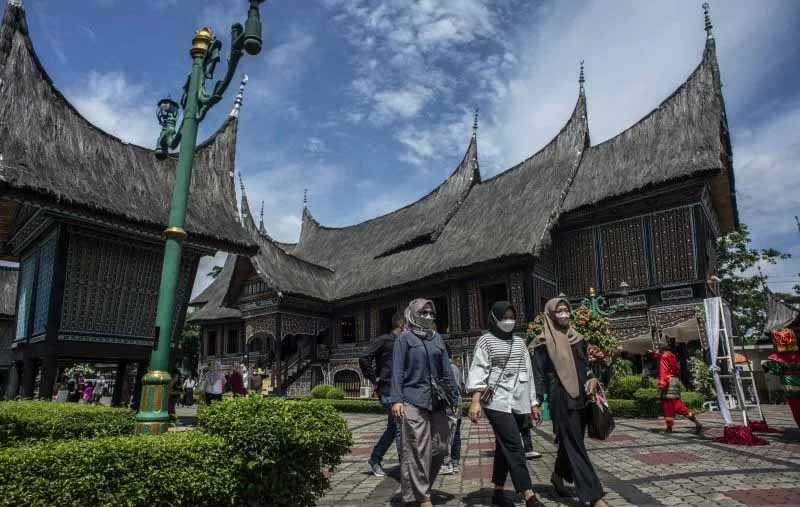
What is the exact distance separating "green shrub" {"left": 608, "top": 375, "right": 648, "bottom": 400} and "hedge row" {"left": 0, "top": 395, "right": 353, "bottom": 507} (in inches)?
440

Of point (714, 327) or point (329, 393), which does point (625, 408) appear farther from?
point (329, 393)

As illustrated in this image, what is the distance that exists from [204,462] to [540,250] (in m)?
13.6

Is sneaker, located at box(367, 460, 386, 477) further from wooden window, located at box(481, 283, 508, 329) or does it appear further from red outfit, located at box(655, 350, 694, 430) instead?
wooden window, located at box(481, 283, 508, 329)

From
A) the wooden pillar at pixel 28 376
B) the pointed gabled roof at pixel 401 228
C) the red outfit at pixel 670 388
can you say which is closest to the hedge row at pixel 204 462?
the red outfit at pixel 670 388

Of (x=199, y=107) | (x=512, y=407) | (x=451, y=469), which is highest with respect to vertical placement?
(x=199, y=107)

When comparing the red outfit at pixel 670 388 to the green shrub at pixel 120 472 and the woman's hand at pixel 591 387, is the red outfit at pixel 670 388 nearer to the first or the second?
the woman's hand at pixel 591 387

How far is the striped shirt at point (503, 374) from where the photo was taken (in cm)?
434

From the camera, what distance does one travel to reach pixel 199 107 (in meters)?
5.51

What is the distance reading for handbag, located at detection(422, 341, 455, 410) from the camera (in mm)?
4250

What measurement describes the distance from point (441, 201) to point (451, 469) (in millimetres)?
19008

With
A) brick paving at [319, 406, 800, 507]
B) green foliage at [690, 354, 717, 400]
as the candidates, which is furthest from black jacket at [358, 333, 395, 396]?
green foliage at [690, 354, 717, 400]

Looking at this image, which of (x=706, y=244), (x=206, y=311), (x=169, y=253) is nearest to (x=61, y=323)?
(x=169, y=253)

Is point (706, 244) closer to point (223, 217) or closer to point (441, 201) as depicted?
point (441, 201)

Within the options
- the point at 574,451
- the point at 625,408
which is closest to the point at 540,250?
the point at 625,408
